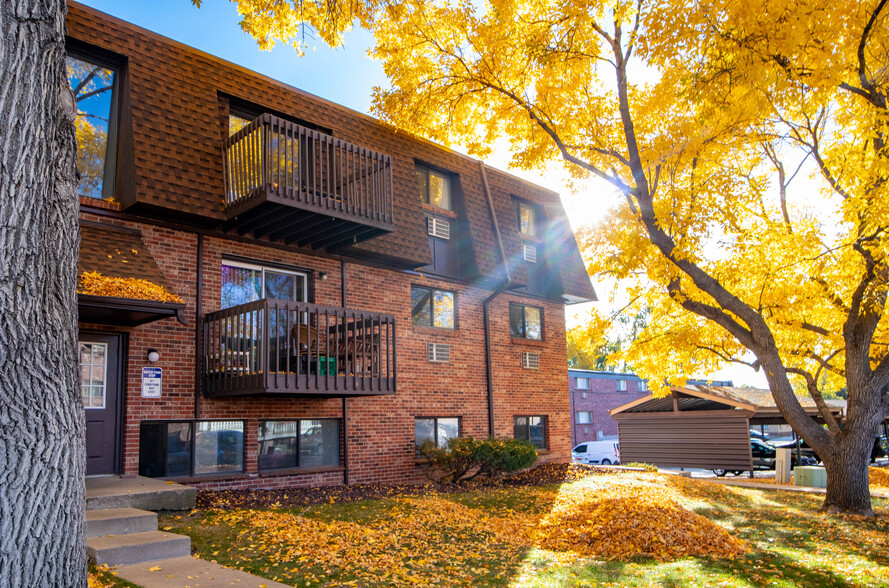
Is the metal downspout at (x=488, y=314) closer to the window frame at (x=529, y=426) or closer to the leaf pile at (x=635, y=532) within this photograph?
the window frame at (x=529, y=426)

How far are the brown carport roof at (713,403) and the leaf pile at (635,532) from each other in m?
14.1

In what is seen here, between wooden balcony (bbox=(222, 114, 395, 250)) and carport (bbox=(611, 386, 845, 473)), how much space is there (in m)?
14.8

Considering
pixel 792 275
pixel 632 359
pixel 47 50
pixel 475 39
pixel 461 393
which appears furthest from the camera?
pixel 632 359

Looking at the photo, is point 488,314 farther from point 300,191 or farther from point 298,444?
point 300,191

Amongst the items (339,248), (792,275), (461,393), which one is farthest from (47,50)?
(792,275)

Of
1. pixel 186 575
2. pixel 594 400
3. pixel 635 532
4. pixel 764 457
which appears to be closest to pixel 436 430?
pixel 635 532

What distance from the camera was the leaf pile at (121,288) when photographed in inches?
339

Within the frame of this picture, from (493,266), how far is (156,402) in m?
8.51

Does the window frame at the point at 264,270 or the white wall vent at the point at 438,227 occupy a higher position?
the white wall vent at the point at 438,227

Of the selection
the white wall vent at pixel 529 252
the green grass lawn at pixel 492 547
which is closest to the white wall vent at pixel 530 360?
the white wall vent at pixel 529 252

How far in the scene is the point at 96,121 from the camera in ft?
35.3

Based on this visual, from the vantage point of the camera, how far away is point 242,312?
10266 mm

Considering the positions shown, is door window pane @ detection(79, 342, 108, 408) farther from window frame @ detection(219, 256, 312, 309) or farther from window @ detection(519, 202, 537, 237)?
window @ detection(519, 202, 537, 237)

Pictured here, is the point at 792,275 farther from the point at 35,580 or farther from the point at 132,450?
the point at 35,580
